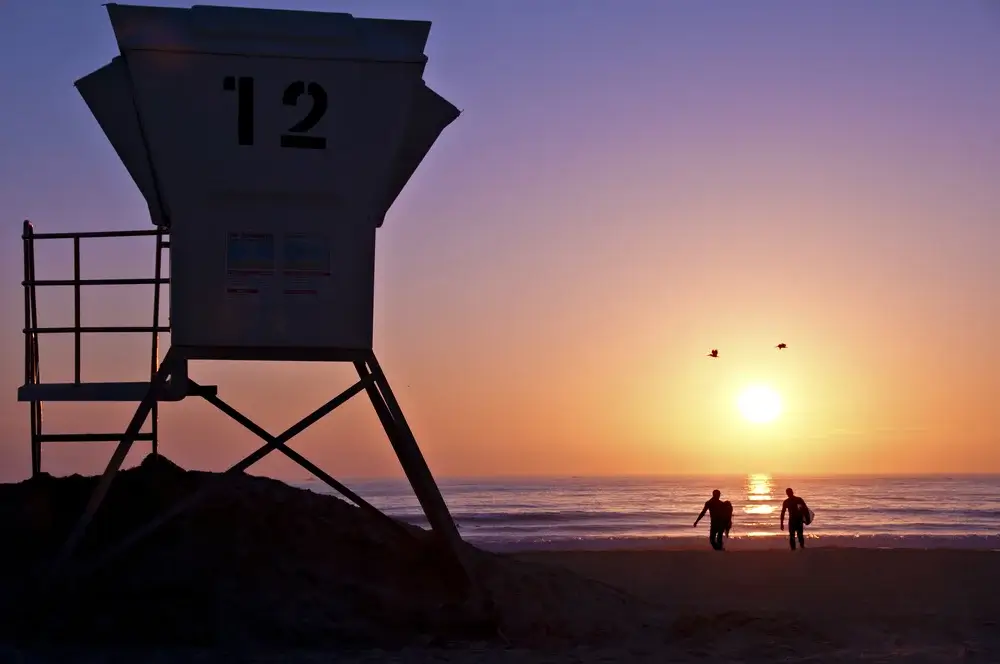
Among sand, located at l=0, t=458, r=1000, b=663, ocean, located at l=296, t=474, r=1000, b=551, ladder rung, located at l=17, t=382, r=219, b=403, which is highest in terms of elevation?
ladder rung, located at l=17, t=382, r=219, b=403

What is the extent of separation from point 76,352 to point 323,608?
12.0 feet

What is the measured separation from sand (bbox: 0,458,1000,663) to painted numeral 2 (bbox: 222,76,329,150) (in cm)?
380

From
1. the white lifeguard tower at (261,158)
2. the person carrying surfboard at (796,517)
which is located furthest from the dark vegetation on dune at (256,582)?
the person carrying surfboard at (796,517)

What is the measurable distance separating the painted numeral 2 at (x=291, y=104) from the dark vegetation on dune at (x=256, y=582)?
3.79 meters

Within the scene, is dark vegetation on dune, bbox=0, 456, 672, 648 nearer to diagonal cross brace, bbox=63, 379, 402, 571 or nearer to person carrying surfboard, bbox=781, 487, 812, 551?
diagonal cross brace, bbox=63, 379, 402, 571

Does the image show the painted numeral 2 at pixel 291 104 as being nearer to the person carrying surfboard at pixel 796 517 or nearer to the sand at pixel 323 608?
the sand at pixel 323 608

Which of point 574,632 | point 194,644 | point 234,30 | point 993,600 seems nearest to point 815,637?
point 574,632

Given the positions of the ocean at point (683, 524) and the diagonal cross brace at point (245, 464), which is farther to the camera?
the ocean at point (683, 524)

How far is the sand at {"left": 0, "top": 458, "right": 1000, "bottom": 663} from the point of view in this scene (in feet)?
31.3

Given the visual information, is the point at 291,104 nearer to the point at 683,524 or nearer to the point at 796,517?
the point at 796,517

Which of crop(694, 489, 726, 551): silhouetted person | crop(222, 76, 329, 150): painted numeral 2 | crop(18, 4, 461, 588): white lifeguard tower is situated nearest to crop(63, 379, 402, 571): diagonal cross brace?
crop(18, 4, 461, 588): white lifeguard tower

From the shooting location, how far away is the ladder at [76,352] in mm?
10805

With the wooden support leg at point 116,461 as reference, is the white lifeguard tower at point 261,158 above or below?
above

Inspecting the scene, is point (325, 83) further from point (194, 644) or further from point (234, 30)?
point (194, 644)
